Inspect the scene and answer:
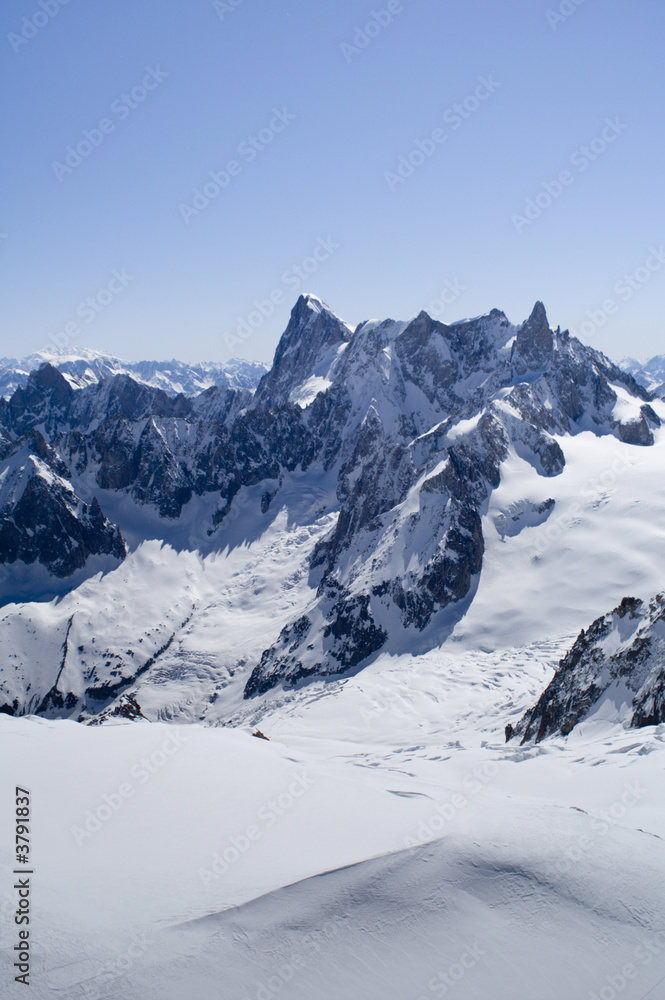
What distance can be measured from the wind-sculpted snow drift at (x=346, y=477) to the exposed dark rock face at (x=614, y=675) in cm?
3616

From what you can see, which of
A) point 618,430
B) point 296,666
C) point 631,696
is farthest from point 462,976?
point 618,430

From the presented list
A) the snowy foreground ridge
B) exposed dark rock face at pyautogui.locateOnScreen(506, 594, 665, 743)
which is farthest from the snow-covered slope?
exposed dark rock face at pyautogui.locateOnScreen(506, 594, 665, 743)

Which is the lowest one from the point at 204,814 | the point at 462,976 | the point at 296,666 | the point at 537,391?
the point at 296,666

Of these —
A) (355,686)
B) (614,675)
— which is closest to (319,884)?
(614,675)

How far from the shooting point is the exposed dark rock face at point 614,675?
24.2m

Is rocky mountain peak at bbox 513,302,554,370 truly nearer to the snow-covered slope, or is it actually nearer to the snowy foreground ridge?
the snowy foreground ridge

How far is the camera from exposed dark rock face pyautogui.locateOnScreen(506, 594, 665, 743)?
2417 centimetres

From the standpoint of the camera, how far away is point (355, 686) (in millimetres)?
62438

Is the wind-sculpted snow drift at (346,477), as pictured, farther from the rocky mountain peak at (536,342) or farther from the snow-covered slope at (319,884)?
the snow-covered slope at (319,884)

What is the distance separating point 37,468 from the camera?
116m

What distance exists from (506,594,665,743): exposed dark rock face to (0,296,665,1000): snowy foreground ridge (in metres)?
0.19

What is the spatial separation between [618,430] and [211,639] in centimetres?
9431

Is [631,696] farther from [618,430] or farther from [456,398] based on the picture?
[456,398]

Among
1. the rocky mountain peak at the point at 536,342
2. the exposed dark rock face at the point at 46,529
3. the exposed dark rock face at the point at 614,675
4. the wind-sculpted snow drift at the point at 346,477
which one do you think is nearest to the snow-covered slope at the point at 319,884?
the exposed dark rock face at the point at 614,675
